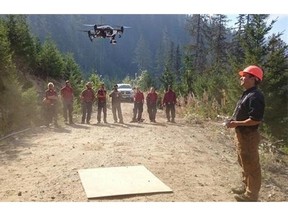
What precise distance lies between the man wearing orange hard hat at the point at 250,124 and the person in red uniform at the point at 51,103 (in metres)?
5.82

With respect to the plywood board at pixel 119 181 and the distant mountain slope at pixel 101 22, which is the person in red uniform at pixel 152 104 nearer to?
the distant mountain slope at pixel 101 22

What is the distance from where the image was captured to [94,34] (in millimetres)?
5457

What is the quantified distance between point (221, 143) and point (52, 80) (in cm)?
435

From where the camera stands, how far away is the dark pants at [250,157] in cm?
401

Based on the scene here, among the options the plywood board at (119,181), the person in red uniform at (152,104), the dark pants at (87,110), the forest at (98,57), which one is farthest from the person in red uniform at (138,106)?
the plywood board at (119,181)

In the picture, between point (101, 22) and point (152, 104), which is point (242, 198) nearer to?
point (101, 22)

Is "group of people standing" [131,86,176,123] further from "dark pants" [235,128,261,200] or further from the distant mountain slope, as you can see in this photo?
"dark pants" [235,128,261,200]

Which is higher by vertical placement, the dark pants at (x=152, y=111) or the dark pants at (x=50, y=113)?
the dark pants at (x=50, y=113)

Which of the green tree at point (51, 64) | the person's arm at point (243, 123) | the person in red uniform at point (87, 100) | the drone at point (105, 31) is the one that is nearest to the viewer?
the person's arm at point (243, 123)

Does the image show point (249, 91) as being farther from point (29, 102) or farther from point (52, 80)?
point (52, 80)

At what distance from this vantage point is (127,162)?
18.0ft

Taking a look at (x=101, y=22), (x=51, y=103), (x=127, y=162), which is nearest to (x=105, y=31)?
(x=101, y=22)

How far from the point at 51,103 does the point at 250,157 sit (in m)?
6.39

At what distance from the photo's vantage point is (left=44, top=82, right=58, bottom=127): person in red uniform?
8973 mm
